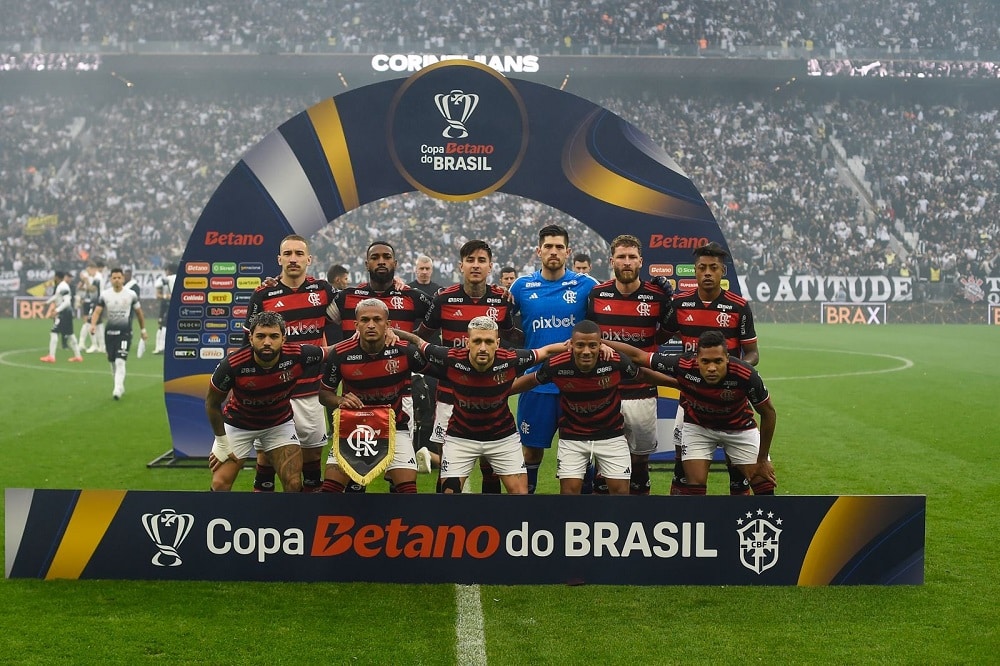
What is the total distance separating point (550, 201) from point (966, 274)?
96.4ft

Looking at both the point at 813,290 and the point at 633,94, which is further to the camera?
the point at 633,94

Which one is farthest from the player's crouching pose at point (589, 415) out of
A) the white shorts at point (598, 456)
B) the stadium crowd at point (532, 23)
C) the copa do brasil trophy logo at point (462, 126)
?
the stadium crowd at point (532, 23)

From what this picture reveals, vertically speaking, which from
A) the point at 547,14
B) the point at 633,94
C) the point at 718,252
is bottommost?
the point at 718,252

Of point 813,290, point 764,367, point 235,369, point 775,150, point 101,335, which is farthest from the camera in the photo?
point 775,150

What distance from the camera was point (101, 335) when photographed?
24422 mm

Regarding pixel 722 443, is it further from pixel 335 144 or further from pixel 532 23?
pixel 532 23

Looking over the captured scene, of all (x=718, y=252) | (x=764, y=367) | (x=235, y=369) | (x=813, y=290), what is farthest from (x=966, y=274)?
(x=235, y=369)

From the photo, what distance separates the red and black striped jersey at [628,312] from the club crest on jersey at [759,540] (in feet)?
6.68

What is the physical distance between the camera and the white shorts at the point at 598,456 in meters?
7.77

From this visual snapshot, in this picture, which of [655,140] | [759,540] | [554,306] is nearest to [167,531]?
[554,306]

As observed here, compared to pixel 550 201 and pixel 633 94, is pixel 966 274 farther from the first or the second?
pixel 550 201

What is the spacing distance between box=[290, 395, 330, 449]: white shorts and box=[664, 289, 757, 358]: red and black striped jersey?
10.8 ft

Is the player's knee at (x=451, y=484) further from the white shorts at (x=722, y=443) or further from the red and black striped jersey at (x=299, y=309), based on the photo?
the red and black striped jersey at (x=299, y=309)

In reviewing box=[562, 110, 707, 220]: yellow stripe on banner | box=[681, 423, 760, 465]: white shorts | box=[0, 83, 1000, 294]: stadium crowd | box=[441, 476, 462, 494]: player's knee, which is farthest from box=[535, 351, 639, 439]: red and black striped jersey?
box=[0, 83, 1000, 294]: stadium crowd
